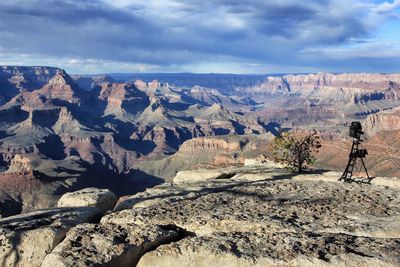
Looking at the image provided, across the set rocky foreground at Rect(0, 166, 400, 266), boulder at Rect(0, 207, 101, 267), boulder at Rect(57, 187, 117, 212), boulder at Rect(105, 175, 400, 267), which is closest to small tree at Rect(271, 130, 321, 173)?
boulder at Rect(105, 175, 400, 267)

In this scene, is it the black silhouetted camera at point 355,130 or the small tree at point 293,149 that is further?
the small tree at point 293,149

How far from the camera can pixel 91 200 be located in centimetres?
2923

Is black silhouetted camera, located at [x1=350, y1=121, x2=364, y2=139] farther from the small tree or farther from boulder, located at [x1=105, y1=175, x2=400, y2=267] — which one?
the small tree

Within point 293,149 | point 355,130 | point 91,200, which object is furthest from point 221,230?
point 293,149

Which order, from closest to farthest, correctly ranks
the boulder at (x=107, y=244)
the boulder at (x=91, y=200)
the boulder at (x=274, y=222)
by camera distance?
1. the boulder at (x=274, y=222)
2. the boulder at (x=107, y=244)
3. the boulder at (x=91, y=200)

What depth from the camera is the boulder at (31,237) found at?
20.3 meters

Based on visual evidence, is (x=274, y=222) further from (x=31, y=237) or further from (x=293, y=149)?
(x=293, y=149)

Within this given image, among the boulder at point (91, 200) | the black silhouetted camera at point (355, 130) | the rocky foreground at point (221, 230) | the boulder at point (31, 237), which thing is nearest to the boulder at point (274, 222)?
the rocky foreground at point (221, 230)

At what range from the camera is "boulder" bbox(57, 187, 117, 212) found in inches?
1146

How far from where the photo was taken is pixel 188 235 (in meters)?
22.2

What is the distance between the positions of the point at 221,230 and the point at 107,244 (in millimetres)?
5280

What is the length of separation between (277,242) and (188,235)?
4.61 m

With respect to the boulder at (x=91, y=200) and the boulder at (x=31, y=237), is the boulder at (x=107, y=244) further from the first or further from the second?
the boulder at (x=91, y=200)

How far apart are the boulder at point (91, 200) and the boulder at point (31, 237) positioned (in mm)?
4861
